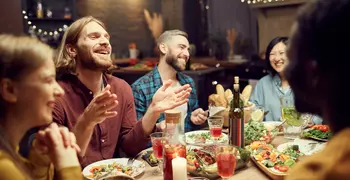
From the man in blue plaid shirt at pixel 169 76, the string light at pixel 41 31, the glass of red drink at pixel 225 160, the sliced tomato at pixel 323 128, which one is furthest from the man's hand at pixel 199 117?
the string light at pixel 41 31

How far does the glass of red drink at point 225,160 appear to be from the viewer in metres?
1.49

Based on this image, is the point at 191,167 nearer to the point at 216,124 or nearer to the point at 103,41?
the point at 216,124

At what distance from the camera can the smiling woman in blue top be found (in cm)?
294

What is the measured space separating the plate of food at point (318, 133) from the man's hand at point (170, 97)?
0.73 meters

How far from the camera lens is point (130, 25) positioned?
7.22 m

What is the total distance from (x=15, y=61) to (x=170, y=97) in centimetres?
101

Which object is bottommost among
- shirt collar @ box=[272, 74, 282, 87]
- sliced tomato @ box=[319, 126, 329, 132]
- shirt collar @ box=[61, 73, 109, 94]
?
sliced tomato @ box=[319, 126, 329, 132]

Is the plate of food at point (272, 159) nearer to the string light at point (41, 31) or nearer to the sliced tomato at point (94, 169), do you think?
the sliced tomato at point (94, 169)

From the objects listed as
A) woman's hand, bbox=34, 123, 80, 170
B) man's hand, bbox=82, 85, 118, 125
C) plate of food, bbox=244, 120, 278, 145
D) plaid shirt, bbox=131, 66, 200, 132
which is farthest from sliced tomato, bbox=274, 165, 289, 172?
plaid shirt, bbox=131, 66, 200, 132

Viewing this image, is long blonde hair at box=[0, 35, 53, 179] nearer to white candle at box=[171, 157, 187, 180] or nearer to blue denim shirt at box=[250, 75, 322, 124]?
white candle at box=[171, 157, 187, 180]

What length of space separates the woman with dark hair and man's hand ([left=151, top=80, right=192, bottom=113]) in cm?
82

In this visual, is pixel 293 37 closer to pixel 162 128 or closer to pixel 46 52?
pixel 46 52

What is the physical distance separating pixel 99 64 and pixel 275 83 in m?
1.56

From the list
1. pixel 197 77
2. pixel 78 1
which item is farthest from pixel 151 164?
pixel 78 1
